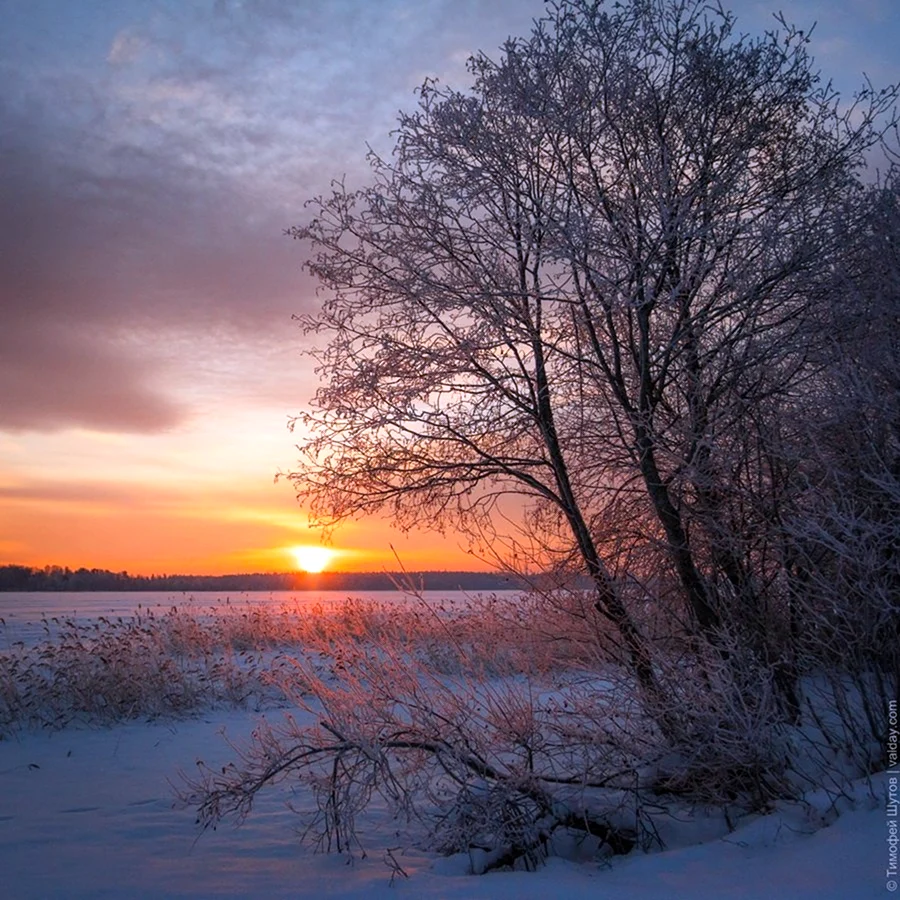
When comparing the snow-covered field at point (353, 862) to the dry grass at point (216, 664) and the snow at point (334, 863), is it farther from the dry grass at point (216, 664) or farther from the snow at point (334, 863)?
the dry grass at point (216, 664)

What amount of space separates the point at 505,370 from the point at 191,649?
9.43 meters

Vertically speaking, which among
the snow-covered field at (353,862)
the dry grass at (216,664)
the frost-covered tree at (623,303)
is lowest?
the snow-covered field at (353,862)

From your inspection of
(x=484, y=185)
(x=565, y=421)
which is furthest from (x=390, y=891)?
(x=484, y=185)

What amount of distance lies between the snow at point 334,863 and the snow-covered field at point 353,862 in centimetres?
1

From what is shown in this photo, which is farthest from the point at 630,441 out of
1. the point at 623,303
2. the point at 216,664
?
the point at 216,664

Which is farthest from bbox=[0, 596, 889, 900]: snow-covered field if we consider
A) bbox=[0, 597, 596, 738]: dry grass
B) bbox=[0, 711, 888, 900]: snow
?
bbox=[0, 597, 596, 738]: dry grass

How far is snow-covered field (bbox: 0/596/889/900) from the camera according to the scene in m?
5.14

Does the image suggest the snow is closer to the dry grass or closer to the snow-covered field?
the snow-covered field

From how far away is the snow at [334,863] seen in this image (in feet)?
16.8

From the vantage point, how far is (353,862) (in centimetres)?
614

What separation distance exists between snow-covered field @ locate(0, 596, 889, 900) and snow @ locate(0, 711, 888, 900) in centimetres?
1

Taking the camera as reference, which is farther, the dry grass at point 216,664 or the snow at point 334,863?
the dry grass at point 216,664

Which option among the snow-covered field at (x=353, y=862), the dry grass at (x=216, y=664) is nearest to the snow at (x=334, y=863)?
the snow-covered field at (x=353, y=862)

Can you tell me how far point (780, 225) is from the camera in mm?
7168
